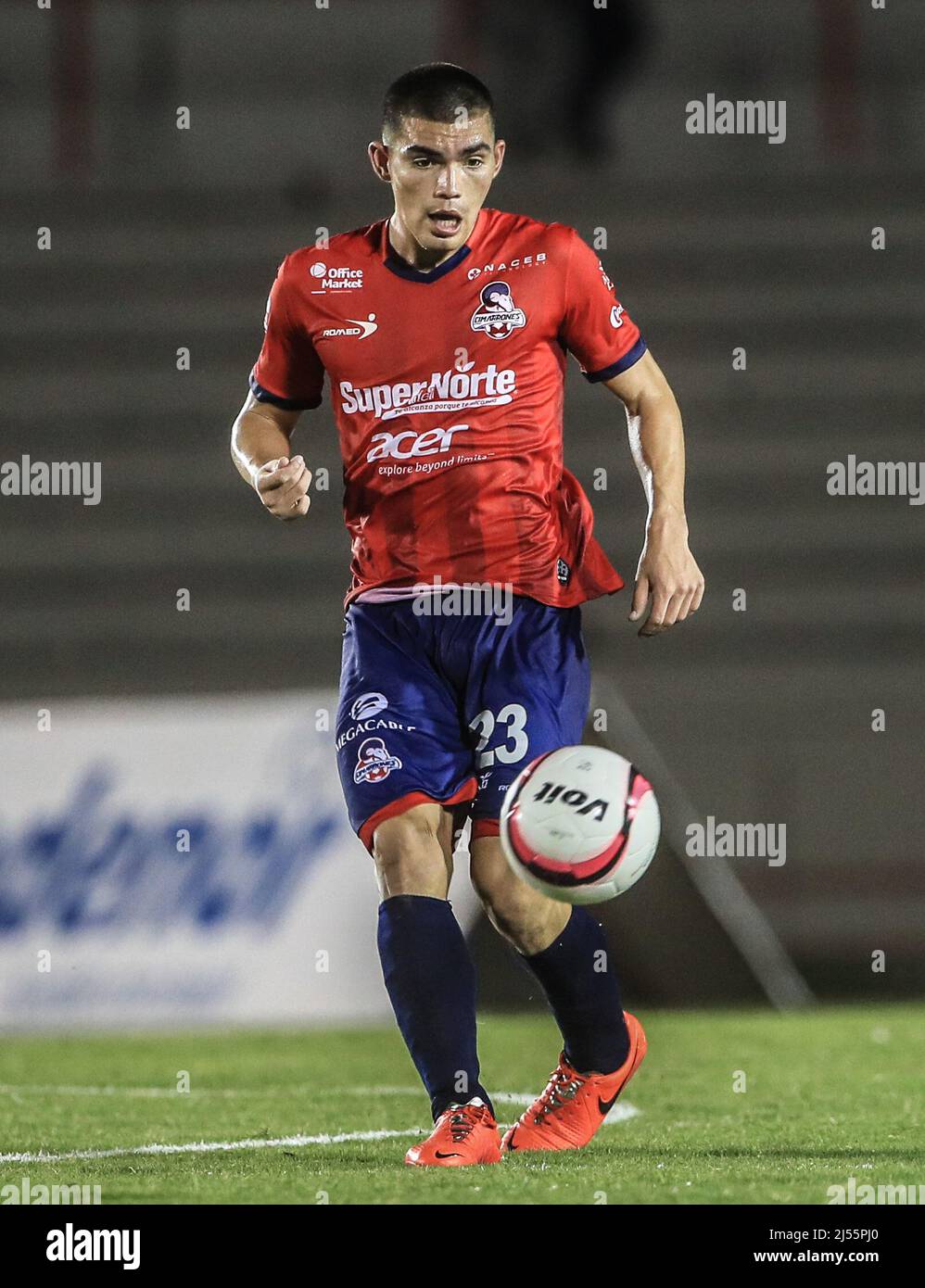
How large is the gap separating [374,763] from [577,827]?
51 centimetres

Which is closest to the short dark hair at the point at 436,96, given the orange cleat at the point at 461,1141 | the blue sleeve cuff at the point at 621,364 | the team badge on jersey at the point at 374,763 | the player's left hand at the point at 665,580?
the blue sleeve cuff at the point at 621,364

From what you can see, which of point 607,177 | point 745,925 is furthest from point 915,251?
point 745,925

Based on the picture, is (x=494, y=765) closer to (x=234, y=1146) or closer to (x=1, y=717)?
(x=234, y=1146)

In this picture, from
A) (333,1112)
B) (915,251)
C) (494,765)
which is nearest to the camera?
(494,765)

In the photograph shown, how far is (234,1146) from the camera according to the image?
432cm

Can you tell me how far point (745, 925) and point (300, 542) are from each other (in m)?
5.13

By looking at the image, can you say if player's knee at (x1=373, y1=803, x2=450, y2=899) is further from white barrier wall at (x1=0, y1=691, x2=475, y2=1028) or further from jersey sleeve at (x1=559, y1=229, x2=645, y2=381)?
white barrier wall at (x1=0, y1=691, x2=475, y2=1028)

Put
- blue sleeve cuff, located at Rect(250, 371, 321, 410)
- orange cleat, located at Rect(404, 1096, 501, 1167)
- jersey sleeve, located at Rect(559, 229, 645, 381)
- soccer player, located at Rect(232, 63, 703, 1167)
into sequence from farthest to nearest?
blue sleeve cuff, located at Rect(250, 371, 321, 410) → jersey sleeve, located at Rect(559, 229, 645, 381) → soccer player, located at Rect(232, 63, 703, 1167) → orange cleat, located at Rect(404, 1096, 501, 1167)

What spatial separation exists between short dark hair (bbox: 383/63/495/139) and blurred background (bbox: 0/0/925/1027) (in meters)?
7.53

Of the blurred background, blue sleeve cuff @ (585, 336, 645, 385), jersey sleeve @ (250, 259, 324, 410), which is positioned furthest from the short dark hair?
the blurred background

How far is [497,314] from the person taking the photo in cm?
424

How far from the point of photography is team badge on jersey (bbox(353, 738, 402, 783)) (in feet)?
13.1

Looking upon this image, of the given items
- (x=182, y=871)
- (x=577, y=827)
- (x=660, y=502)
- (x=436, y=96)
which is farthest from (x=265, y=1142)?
(x=182, y=871)

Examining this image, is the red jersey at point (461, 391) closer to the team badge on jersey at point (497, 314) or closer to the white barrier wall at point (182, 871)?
the team badge on jersey at point (497, 314)
